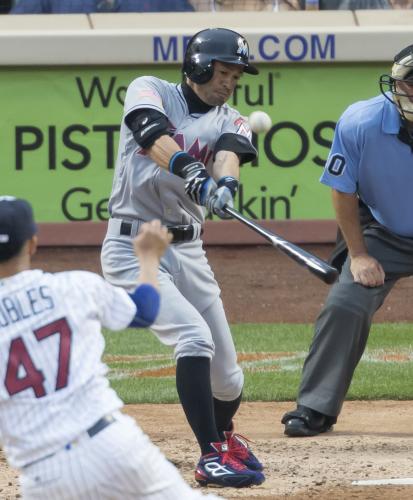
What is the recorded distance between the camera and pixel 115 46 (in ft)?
35.3

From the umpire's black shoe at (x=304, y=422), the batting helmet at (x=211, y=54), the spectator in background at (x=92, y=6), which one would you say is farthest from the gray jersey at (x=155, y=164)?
the spectator in background at (x=92, y=6)

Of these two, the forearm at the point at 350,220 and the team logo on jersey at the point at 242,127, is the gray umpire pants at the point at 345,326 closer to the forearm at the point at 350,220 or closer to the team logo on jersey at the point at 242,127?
the forearm at the point at 350,220

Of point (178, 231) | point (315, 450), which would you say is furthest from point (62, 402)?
point (315, 450)

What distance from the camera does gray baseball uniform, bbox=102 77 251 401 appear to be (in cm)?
481

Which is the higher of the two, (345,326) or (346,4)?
(346,4)

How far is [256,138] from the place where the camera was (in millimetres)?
10898

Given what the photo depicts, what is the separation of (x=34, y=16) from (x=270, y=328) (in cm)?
367

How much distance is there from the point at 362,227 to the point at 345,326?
1.59ft

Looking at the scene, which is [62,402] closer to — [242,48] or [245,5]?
[242,48]

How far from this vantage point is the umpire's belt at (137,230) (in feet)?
15.8

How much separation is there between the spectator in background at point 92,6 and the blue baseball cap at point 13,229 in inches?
328

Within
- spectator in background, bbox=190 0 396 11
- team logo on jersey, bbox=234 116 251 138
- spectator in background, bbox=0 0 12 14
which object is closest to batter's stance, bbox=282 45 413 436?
team logo on jersey, bbox=234 116 251 138

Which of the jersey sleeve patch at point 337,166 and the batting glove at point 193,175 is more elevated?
the batting glove at point 193,175

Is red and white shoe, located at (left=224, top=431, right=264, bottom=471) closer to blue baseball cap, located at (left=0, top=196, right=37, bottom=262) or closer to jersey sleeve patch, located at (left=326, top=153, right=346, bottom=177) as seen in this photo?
jersey sleeve patch, located at (left=326, top=153, right=346, bottom=177)
